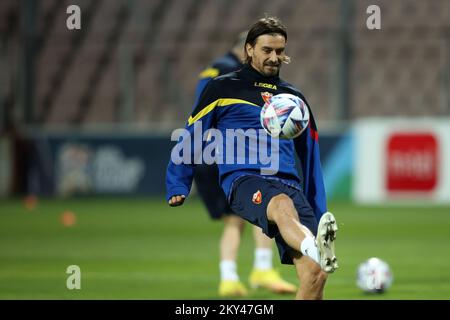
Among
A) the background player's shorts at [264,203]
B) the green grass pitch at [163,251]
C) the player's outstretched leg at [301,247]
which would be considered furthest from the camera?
the green grass pitch at [163,251]

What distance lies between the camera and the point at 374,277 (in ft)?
29.4

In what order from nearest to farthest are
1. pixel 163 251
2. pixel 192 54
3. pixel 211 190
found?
pixel 211 190
pixel 163 251
pixel 192 54

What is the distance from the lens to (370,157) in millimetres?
19594

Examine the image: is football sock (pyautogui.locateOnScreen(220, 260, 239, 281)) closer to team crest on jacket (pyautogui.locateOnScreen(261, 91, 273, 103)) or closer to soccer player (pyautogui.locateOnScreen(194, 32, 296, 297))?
soccer player (pyautogui.locateOnScreen(194, 32, 296, 297))

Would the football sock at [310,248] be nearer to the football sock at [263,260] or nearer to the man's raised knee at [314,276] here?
the man's raised knee at [314,276]

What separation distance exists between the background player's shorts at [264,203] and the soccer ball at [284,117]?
330 mm

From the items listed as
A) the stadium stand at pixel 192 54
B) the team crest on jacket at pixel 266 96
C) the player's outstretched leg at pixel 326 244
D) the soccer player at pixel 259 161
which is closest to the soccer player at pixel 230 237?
the soccer player at pixel 259 161

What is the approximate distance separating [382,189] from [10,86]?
8994 mm

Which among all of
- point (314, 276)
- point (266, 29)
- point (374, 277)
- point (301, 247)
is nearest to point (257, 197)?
point (301, 247)

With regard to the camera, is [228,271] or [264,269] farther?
[264,269]

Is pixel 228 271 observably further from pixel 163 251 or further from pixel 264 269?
pixel 163 251

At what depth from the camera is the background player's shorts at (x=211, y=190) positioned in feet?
31.8

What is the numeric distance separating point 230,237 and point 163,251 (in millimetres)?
3366

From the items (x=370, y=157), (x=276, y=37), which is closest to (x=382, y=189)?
(x=370, y=157)
